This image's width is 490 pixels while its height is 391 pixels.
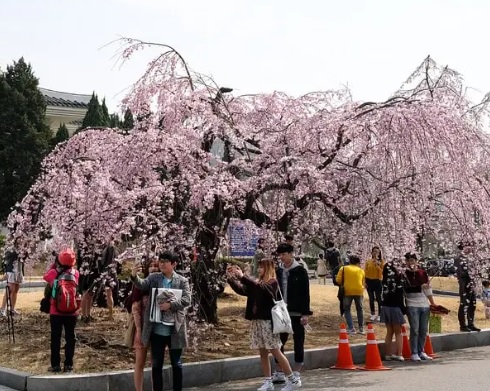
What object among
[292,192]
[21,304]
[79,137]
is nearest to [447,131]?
[292,192]

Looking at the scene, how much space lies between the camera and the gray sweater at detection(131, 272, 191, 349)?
23.4ft

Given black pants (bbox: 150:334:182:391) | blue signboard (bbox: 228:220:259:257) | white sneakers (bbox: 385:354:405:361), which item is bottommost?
white sneakers (bbox: 385:354:405:361)

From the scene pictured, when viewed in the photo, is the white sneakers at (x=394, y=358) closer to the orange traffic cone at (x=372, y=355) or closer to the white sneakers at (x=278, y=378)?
the orange traffic cone at (x=372, y=355)

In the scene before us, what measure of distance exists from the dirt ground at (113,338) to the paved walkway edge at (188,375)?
0.40 m

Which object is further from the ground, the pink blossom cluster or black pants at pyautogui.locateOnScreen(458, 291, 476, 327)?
the pink blossom cluster

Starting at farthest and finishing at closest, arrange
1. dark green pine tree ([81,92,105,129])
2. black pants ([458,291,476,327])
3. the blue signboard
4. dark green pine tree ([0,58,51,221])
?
dark green pine tree ([81,92,105,129]), dark green pine tree ([0,58,51,221]), black pants ([458,291,476,327]), the blue signboard

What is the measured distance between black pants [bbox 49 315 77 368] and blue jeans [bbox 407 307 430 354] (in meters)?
5.36

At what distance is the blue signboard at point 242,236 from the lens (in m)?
11.9

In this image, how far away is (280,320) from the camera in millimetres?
7953

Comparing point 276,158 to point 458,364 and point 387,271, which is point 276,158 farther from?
point 458,364

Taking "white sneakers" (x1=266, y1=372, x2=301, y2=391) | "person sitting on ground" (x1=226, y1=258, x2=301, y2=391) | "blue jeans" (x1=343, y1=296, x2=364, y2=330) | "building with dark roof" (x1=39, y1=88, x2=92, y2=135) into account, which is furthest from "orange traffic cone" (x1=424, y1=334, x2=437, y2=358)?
"building with dark roof" (x1=39, y1=88, x2=92, y2=135)

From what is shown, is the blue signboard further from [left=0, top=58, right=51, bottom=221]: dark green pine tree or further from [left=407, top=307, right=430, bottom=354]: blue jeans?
[left=0, top=58, right=51, bottom=221]: dark green pine tree

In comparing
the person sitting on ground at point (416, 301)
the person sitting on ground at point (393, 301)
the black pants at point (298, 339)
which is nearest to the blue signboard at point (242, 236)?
the person sitting on ground at point (393, 301)

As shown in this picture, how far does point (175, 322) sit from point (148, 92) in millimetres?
6315
